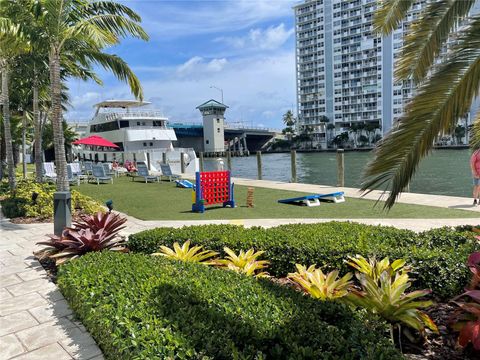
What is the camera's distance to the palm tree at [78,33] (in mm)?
8281

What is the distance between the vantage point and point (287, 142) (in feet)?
355

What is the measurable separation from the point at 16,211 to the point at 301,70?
11633cm

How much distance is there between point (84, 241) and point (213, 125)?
68.9 meters

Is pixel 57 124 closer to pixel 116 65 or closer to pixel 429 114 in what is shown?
pixel 116 65

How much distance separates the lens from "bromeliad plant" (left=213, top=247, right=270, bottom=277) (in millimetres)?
4165

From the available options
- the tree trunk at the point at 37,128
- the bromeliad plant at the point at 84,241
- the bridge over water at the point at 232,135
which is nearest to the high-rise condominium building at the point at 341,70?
the bridge over water at the point at 232,135

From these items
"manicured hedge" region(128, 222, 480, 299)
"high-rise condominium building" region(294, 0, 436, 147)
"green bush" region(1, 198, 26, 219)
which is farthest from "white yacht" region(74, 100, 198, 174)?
"high-rise condominium building" region(294, 0, 436, 147)

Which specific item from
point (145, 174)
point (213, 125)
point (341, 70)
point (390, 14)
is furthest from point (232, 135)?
point (390, 14)

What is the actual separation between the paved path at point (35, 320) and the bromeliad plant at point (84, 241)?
288 millimetres

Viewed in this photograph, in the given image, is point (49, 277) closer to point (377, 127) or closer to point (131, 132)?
point (131, 132)

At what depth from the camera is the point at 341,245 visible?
4.42 meters

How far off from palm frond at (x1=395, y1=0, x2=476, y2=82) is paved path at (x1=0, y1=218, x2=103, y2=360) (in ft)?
13.7

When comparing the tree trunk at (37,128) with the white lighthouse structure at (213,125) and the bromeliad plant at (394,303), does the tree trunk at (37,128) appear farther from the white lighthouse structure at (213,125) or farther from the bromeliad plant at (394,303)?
the white lighthouse structure at (213,125)

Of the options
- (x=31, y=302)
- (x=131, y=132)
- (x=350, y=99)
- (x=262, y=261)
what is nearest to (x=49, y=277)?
(x=31, y=302)
